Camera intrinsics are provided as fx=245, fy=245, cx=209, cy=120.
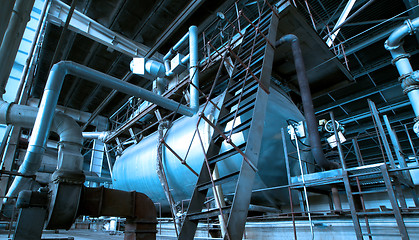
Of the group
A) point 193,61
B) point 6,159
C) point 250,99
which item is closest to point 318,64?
point 193,61

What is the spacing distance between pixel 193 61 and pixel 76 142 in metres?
4.24

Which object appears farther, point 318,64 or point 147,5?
point 147,5

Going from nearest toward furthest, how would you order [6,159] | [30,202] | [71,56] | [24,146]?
1. [30,202]
2. [6,159]
3. [71,56]
4. [24,146]

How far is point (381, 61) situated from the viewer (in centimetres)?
1260

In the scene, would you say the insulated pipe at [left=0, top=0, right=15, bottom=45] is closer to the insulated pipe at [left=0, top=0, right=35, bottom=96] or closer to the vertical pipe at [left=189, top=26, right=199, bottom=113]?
the insulated pipe at [left=0, top=0, right=35, bottom=96]

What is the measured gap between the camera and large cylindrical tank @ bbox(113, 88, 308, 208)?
240 inches

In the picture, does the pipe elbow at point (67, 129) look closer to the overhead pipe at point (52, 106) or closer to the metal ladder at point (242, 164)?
the overhead pipe at point (52, 106)

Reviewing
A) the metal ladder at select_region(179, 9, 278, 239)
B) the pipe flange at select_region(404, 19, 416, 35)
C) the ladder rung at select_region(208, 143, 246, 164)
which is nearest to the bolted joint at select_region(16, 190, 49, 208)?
the metal ladder at select_region(179, 9, 278, 239)

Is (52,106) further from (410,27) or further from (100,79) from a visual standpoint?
(410,27)

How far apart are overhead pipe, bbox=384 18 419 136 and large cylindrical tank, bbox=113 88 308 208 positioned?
393 cm

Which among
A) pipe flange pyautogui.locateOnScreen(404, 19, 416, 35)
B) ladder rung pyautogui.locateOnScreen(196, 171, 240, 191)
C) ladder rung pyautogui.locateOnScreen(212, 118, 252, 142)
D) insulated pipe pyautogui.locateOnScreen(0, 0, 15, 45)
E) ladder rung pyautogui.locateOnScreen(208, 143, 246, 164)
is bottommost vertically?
ladder rung pyautogui.locateOnScreen(196, 171, 240, 191)

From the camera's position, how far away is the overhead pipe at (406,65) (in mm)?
7924

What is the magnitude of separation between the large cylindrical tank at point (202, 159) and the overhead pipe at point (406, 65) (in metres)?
3.93

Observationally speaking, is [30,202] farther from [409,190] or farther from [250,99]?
[409,190]
